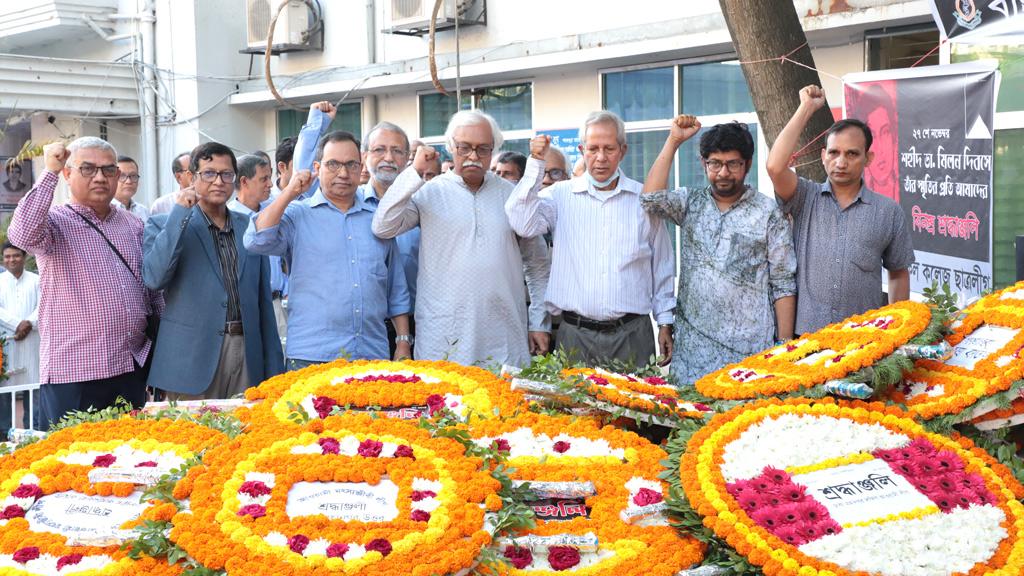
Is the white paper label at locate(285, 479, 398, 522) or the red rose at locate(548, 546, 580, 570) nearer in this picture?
the red rose at locate(548, 546, 580, 570)

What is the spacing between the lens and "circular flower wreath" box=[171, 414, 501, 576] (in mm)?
2695

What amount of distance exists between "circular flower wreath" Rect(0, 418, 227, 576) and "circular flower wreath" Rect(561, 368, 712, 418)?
1.29 meters

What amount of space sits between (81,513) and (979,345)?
9.97 ft

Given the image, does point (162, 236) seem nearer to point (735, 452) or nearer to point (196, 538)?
point (196, 538)

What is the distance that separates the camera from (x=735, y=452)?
3197 mm

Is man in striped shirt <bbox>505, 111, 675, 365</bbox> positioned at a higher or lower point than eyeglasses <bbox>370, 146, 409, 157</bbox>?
lower

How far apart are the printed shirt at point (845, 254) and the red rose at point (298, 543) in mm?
2628

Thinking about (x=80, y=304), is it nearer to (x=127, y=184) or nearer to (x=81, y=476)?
(x=81, y=476)

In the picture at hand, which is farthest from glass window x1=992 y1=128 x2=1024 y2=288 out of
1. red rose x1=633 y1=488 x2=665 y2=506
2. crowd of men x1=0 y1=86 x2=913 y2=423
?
red rose x1=633 y1=488 x2=665 y2=506

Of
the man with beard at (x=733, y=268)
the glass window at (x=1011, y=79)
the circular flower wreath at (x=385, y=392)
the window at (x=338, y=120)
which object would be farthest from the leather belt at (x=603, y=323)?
the window at (x=338, y=120)

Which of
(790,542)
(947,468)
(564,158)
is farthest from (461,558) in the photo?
(564,158)

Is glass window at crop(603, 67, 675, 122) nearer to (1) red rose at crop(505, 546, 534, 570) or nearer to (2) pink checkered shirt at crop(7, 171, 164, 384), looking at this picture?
(2) pink checkered shirt at crop(7, 171, 164, 384)

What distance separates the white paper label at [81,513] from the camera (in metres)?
3.04

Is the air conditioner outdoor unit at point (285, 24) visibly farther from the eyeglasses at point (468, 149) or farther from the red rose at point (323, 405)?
the red rose at point (323, 405)
